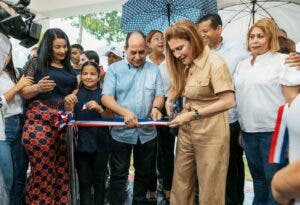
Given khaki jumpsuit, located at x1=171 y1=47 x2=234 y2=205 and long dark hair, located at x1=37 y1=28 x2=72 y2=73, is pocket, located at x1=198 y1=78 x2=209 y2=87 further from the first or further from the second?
long dark hair, located at x1=37 y1=28 x2=72 y2=73

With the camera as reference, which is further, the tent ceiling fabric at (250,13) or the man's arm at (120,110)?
the tent ceiling fabric at (250,13)

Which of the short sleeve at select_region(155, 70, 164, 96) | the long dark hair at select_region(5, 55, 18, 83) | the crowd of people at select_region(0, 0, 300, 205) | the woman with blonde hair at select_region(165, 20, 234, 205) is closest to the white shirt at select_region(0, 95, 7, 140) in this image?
the crowd of people at select_region(0, 0, 300, 205)

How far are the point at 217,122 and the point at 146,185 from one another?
1.10m

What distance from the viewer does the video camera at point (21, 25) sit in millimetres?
2661

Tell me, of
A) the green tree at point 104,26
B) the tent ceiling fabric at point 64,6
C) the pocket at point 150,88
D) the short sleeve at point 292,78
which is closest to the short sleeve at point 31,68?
the pocket at point 150,88

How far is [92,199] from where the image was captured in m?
3.54

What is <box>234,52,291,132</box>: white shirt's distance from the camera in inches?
119

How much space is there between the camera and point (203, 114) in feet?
8.77

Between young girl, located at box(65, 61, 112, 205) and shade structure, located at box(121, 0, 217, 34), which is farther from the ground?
shade structure, located at box(121, 0, 217, 34)

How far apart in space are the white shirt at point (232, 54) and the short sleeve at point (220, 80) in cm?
97

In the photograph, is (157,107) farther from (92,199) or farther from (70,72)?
(92,199)

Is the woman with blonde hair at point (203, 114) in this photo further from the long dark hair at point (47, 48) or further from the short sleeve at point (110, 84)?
the long dark hair at point (47, 48)

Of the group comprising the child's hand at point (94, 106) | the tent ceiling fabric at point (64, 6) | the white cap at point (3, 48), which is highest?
the tent ceiling fabric at point (64, 6)

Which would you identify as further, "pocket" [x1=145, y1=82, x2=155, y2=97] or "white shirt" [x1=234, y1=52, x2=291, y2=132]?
"pocket" [x1=145, y1=82, x2=155, y2=97]
